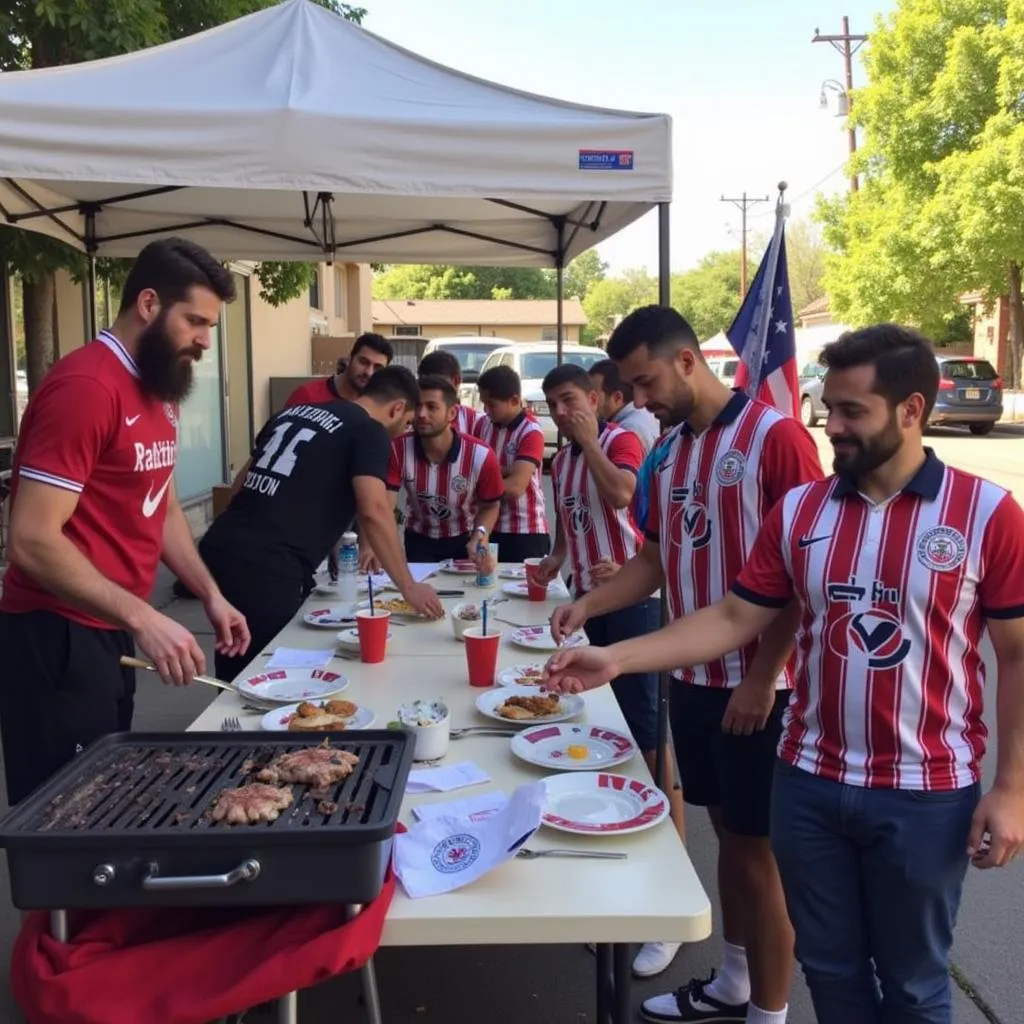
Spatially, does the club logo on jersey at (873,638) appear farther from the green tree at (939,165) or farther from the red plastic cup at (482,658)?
the green tree at (939,165)

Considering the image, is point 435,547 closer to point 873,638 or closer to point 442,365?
point 442,365

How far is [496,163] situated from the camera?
380cm

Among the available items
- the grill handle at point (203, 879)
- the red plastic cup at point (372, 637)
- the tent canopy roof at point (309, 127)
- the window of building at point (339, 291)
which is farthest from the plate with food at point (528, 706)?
the window of building at point (339, 291)

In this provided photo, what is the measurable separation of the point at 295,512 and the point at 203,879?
226cm

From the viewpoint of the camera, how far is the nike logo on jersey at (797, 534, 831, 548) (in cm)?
204

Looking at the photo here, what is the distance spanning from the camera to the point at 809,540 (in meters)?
2.06

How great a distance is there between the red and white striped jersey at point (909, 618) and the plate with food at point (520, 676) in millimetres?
1027

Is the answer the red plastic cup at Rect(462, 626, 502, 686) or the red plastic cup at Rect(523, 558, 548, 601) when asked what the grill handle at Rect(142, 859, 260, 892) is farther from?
the red plastic cup at Rect(523, 558, 548, 601)

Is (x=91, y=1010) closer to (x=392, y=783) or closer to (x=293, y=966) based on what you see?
(x=293, y=966)

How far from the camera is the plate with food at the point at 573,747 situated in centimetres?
227

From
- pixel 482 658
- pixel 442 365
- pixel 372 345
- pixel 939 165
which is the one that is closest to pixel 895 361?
pixel 482 658

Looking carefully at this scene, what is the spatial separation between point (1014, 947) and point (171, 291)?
3406 millimetres

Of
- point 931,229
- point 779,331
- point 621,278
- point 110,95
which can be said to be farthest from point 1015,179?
point 621,278

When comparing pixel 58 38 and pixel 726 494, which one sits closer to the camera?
pixel 726 494
